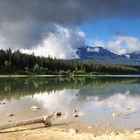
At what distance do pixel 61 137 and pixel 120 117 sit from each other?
40.7ft

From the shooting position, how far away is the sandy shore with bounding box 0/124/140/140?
23.1 m

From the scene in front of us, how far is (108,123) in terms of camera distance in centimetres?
3036

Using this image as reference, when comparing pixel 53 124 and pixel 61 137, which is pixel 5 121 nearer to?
pixel 53 124

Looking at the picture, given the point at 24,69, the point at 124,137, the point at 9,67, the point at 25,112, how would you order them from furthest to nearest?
the point at 24,69, the point at 9,67, the point at 25,112, the point at 124,137

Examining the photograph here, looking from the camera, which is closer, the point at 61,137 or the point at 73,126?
the point at 61,137

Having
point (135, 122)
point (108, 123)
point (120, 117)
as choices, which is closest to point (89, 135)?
point (108, 123)

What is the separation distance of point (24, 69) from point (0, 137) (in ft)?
575

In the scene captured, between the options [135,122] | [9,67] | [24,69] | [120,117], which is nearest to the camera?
[135,122]

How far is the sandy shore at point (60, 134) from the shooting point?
75.9 ft

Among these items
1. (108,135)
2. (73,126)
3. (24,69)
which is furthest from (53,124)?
(24,69)

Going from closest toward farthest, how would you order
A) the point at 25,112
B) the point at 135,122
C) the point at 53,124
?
the point at 53,124
the point at 135,122
the point at 25,112

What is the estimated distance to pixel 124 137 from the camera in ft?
76.1

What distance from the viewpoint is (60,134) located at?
24328mm

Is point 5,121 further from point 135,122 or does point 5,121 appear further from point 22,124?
point 135,122
